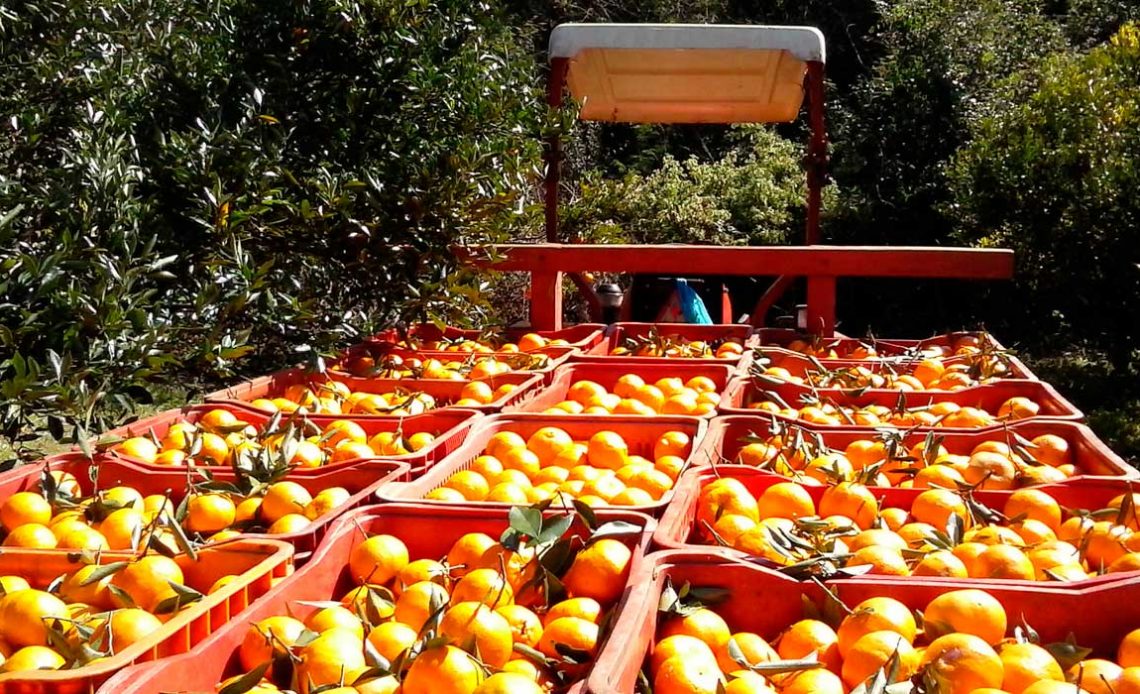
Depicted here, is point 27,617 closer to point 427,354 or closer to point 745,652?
point 745,652

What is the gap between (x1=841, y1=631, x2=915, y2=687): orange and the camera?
144cm

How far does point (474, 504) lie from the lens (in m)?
1.94

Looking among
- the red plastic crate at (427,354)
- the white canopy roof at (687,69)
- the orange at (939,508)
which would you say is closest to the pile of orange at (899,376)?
the red plastic crate at (427,354)

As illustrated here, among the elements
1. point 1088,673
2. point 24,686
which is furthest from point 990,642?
point 24,686

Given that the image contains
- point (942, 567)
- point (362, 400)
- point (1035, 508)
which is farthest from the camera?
point (362, 400)

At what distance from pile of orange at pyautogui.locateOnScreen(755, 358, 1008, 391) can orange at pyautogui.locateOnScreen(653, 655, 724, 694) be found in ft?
6.39

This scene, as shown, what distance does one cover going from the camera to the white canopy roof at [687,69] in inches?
219

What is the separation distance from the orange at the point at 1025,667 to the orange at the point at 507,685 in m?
0.66

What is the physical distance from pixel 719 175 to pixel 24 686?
43.3 ft

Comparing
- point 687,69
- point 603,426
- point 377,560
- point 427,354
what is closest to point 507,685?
point 377,560

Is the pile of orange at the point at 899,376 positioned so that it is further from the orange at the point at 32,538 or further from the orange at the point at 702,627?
the orange at the point at 32,538

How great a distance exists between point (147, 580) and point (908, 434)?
1.83 metres

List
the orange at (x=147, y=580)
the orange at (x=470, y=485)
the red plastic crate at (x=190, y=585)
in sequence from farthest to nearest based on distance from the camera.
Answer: the orange at (x=470, y=485), the orange at (x=147, y=580), the red plastic crate at (x=190, y=585)

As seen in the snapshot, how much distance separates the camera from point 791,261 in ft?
14.4
